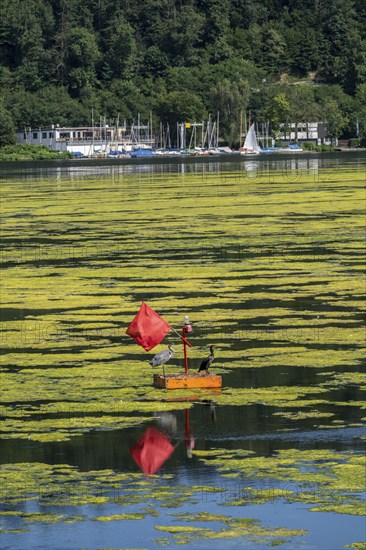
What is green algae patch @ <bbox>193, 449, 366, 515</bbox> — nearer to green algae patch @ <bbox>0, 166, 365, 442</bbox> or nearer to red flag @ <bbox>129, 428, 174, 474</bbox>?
red flag @ <bbox>129, 428, 174, 474</bbox>

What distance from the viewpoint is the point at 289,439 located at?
20.3 m

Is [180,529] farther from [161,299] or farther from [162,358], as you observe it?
[161,299]

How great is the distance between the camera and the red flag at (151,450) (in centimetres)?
1938

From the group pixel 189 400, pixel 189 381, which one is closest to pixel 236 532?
Answer: pixel 189 400

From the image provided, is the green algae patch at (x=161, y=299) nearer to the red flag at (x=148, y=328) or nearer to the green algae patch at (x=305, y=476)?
the red flag at (x=148, y=328)

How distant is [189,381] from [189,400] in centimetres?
71

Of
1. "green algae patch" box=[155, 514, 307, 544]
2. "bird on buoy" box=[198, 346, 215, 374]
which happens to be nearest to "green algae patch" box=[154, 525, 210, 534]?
"green algae patch" box=[155, 514, 307, 544]

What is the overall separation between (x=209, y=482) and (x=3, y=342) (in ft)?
33.8

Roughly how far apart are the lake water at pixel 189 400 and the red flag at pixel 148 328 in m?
0.50

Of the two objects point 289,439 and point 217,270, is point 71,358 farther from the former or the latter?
point 217,270

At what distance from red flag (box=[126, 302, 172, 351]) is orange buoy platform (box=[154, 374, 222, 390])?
1.16m

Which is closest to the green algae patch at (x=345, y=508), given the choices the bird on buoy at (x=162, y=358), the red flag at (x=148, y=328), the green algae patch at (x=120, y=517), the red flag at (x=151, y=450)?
the green algae patch at (x=120, y=517)

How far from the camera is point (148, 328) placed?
24.7 meters

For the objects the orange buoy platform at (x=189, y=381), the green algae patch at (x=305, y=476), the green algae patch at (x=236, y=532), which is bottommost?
the green algae patch at (x=236, y=532)
